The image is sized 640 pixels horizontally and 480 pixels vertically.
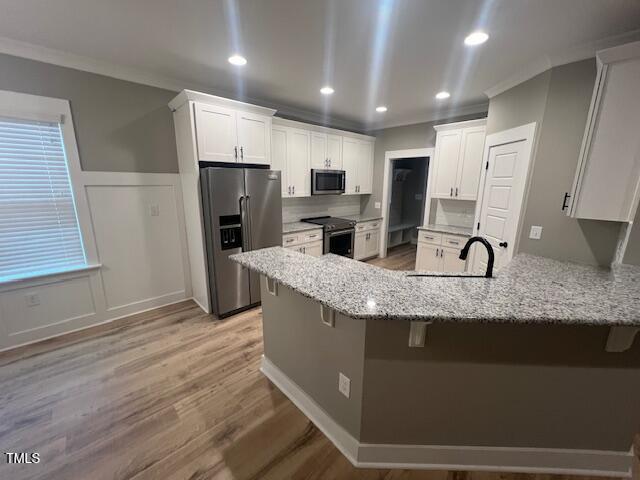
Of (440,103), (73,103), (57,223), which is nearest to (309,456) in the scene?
(57,223)

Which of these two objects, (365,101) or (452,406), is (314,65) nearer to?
(365,101)

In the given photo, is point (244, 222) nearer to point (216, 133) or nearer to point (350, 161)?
point (216, 133)

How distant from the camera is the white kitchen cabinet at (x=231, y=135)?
2695 mm

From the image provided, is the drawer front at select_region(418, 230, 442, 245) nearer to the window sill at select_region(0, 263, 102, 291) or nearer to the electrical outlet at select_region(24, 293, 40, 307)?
the window sill at select_region(0, 263, 102, 291)

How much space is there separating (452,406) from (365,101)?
3518mm

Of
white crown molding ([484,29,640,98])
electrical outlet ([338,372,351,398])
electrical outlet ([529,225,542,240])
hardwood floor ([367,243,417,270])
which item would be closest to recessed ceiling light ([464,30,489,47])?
white crown molding ([484,29,640,98])

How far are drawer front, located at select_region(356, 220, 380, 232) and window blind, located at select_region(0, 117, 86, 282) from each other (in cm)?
388

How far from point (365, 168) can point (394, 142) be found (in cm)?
69

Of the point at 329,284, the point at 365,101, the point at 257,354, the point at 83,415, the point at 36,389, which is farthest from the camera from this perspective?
the point at 365,101

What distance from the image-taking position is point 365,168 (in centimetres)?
505

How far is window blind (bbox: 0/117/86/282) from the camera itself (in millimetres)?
2248

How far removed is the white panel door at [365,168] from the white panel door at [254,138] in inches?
88.0

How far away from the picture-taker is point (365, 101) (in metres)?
3.53

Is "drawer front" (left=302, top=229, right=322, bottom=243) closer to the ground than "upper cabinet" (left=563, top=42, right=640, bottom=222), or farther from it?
closer to the ground
